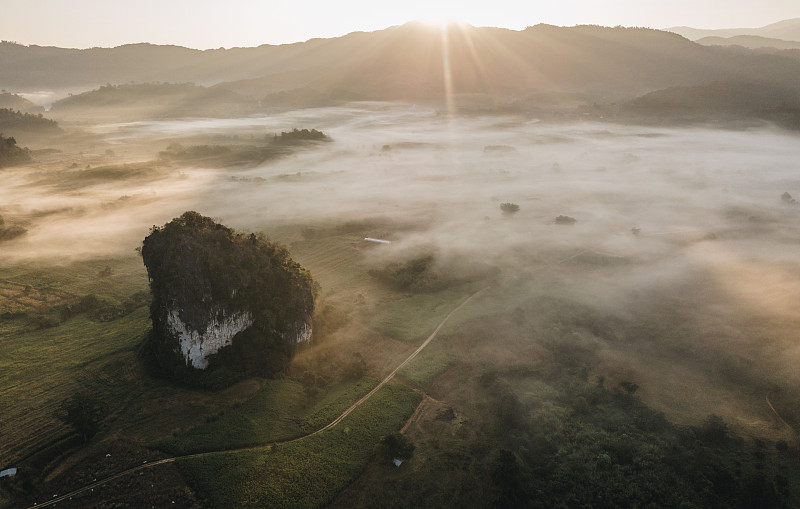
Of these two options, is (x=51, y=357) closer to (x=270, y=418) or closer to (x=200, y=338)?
(x=200, y=338)

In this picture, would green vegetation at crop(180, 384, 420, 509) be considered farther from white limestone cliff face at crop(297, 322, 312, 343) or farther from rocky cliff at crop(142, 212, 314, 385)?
white limestone cliff face at crop(297, 322, 312, 343)

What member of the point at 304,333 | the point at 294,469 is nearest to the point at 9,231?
the point at 304,333

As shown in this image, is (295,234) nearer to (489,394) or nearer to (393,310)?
(393,310)

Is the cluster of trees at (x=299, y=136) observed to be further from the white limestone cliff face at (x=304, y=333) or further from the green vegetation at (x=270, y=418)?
the green vegetation at (x=270, y=418)

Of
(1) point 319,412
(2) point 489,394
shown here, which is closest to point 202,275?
(1) point 319,412

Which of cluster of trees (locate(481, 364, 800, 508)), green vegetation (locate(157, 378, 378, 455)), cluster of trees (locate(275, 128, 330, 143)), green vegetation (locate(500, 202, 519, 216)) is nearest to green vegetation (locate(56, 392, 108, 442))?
green vegetation (locate(157, 378, 378, 455))

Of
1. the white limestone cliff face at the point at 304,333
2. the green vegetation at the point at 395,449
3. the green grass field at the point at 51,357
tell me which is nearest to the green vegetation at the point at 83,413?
the green grass field at the point at 51,357
